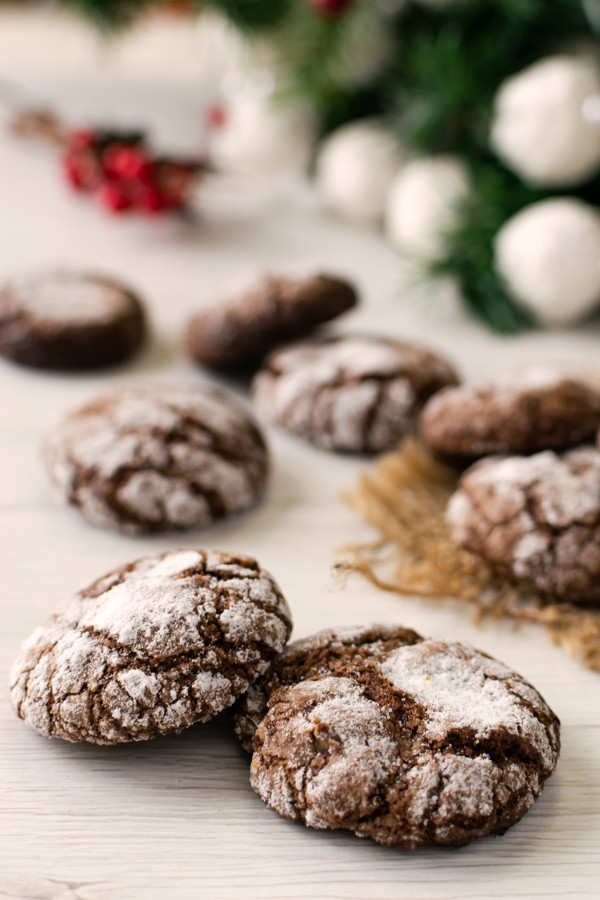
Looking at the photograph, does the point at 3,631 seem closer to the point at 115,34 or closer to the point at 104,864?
the point at 104,864

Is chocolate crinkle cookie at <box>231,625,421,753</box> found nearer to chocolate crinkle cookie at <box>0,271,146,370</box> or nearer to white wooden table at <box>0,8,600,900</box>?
white wooden table at <box>0,8,600,900</box>

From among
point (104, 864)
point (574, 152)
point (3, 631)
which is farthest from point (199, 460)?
point (574, 152)

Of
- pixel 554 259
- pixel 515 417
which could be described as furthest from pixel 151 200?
pixel 515 417

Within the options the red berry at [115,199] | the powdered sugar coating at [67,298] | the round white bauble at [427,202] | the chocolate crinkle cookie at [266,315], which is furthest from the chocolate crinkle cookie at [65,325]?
the round white bauble at [427,202]

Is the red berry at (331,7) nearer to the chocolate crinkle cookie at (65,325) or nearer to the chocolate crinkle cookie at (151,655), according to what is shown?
the chocolate crinkle cookie at (65,325)

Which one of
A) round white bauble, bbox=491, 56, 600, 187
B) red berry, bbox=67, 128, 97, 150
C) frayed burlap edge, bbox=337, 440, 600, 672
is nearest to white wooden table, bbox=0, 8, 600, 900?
frayed burlap edge, bbox=337, 440, 600, 672

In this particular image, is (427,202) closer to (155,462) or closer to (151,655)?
(155,462)
